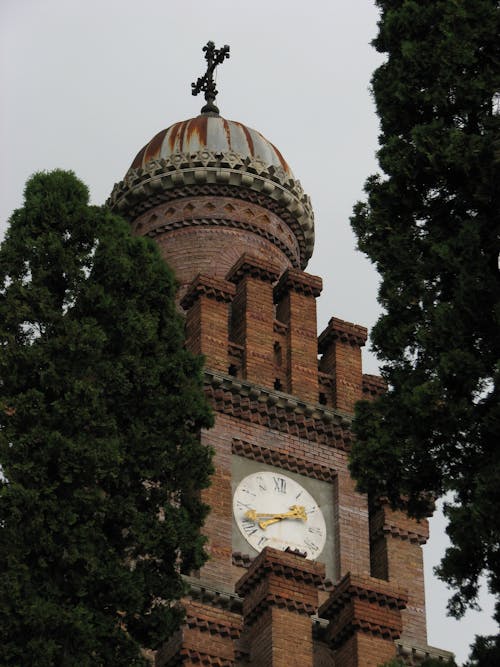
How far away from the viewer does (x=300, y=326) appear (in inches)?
1393

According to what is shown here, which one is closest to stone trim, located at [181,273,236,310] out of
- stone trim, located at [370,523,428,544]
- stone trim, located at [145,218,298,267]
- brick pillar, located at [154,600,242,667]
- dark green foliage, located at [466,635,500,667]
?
stone trim, located at [145,218,298,267]

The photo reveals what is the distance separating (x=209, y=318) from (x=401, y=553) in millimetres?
4954

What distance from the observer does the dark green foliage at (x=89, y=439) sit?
73.7 feet

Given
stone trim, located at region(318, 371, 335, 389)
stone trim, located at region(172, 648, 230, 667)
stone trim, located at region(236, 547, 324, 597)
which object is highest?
stone trim, located at region(318, 371, 335, 389)

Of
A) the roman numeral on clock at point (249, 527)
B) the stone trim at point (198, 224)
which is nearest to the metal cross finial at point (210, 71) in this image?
the stone trim at point (198, 224)

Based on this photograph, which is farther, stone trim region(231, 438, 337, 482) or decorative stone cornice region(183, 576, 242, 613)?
stone trim region(231, 438, 337, 482)

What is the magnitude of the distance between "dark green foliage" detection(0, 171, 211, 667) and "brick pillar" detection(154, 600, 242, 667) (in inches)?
115

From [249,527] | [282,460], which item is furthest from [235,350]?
[249,527]

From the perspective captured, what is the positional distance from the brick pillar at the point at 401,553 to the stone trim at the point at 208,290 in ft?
14.3

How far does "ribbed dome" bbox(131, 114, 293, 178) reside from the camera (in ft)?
127

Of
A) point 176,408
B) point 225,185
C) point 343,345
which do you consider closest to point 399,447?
point 176,408

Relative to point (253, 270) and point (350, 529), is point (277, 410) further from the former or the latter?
point (253, 270)

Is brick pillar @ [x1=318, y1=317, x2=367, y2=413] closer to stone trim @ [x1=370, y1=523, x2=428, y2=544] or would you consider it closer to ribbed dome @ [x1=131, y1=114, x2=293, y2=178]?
stone trim @ [x1=370, y1=523, x2=428, y2=544]

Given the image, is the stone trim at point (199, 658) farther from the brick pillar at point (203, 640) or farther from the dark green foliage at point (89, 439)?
the dark green foliage at point (89, 439)
